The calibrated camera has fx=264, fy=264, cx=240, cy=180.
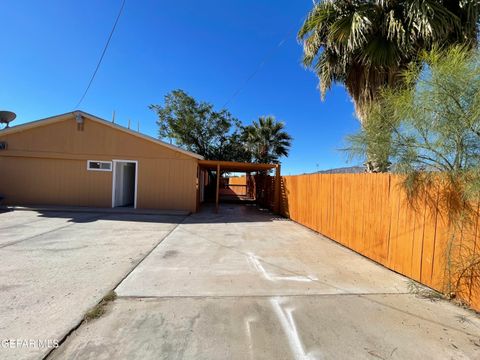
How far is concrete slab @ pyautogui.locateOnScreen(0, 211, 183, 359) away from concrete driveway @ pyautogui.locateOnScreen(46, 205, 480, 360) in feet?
0.69

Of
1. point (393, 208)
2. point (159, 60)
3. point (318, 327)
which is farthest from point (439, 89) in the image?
point (159, 60)

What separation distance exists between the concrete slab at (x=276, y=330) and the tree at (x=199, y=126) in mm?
17776

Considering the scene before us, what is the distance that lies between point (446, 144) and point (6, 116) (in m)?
16.2

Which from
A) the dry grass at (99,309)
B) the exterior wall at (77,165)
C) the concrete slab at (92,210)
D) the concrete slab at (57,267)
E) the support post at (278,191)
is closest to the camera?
the concrete slab at (57,267)

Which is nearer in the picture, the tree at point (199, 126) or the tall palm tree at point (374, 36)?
the tall palm tree at point (374, 36)

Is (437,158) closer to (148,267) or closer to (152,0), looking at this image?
(148,267)

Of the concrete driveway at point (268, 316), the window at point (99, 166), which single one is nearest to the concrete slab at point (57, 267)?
the concrete driveway at point (268, 316)

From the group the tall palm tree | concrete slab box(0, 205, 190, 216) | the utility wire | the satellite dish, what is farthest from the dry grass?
the satellite dish

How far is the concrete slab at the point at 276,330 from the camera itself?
7.61 feet

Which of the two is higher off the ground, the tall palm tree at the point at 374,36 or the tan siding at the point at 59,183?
the tall palm tree at the point at 374,36

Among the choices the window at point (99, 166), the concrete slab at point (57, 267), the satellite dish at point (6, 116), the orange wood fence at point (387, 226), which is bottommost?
the concrete slab at point (57, 267)

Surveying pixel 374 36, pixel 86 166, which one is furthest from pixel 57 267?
pixel 86 166

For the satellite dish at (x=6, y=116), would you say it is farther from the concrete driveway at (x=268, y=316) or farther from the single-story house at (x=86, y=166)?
the concrete driveway at (x=268, y=316)

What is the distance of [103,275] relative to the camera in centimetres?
399
